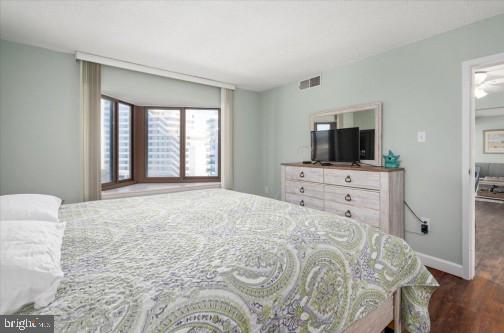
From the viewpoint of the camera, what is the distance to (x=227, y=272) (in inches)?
34.2

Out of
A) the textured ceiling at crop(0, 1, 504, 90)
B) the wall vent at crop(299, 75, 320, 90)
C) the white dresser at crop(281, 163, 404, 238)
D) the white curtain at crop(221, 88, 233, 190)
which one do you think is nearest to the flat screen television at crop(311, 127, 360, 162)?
the white dresser at crop(281, 163, 404, 238)

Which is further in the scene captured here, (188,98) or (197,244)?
(188,98)

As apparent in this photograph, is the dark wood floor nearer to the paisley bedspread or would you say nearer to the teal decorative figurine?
the paisley bedspread

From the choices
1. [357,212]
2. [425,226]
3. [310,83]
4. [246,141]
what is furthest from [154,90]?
[425,226]

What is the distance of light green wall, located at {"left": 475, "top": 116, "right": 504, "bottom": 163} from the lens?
599 centimetres

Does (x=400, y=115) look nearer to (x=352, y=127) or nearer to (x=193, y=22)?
(x=352, y=127)

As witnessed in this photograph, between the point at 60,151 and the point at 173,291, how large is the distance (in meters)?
2.85

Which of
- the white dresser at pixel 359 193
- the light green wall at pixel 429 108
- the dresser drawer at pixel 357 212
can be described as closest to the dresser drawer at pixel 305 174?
the white dresser at pixel 359 193

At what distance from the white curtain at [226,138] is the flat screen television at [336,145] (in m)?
1.35

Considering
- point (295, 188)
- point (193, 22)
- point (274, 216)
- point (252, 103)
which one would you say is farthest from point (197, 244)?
point (252, 103)

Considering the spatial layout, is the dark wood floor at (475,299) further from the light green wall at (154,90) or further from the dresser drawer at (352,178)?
the light green wall at (154,90)

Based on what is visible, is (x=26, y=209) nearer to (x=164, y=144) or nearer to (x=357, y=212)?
(x=357, y=212)

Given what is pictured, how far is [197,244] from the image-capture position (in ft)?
3.63

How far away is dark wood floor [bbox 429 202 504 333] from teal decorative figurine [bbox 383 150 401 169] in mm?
1106
